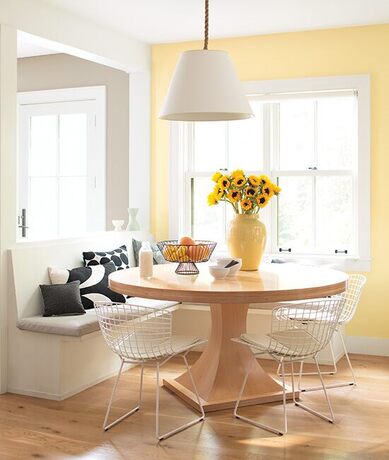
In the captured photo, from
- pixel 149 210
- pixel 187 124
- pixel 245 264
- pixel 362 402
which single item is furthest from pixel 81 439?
pixel 187 124

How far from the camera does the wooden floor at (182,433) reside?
3305mm

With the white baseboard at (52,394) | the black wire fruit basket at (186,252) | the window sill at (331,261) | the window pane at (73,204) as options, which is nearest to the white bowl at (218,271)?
the black wire fruit basket at (186,252)

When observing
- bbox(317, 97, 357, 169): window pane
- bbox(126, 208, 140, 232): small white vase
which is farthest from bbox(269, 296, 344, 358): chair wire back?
bbox(126, 208, 140, 232): small white vase

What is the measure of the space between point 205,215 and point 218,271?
2.21 meters

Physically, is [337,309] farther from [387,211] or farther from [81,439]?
[387,211]

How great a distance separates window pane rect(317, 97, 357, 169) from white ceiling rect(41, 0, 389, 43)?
626 mm

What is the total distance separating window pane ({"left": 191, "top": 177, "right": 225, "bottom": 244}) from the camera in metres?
5.95

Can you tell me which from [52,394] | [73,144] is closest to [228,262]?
[52,394]

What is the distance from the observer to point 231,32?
18.2 feet

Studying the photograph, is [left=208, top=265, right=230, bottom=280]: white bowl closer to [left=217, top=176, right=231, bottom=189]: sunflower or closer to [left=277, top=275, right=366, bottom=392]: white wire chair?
[left=217, top=176, right=231, bottom=189]: sunflower

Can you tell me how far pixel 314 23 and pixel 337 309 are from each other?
2657 millimetres

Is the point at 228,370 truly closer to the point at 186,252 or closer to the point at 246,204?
the point at 186,252

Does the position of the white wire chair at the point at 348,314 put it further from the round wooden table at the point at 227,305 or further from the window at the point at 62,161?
the window at the point at 62,161

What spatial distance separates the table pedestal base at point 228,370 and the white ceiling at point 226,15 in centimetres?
221
